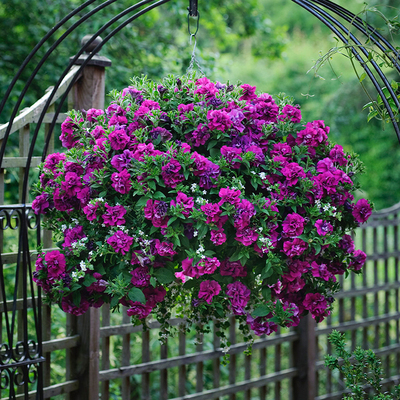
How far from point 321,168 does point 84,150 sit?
2.39ft

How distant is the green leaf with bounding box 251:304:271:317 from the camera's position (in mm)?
1398

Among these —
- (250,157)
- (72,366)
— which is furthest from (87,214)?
(72,366)

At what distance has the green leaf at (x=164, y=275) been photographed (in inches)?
54.2

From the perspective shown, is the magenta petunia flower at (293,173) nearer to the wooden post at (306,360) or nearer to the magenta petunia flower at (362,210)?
the magenta petunia flower at (362,210)

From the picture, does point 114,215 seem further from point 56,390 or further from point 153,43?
point 153,43

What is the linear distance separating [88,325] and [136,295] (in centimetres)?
89

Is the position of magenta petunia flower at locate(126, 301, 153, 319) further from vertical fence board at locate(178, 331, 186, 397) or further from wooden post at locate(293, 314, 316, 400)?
wooden post at locate(293, 314, 316, 400)

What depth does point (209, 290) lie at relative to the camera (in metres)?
1.37

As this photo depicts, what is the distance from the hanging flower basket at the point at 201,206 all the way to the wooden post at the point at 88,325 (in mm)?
616

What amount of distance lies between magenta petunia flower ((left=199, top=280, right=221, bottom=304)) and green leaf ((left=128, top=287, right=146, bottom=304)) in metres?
0.16

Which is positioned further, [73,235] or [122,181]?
[73,235]

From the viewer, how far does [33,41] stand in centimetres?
363

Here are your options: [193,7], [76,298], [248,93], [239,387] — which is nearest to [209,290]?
[76,298]

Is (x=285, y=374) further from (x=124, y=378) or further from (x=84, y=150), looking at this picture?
(x=84, y=150)
